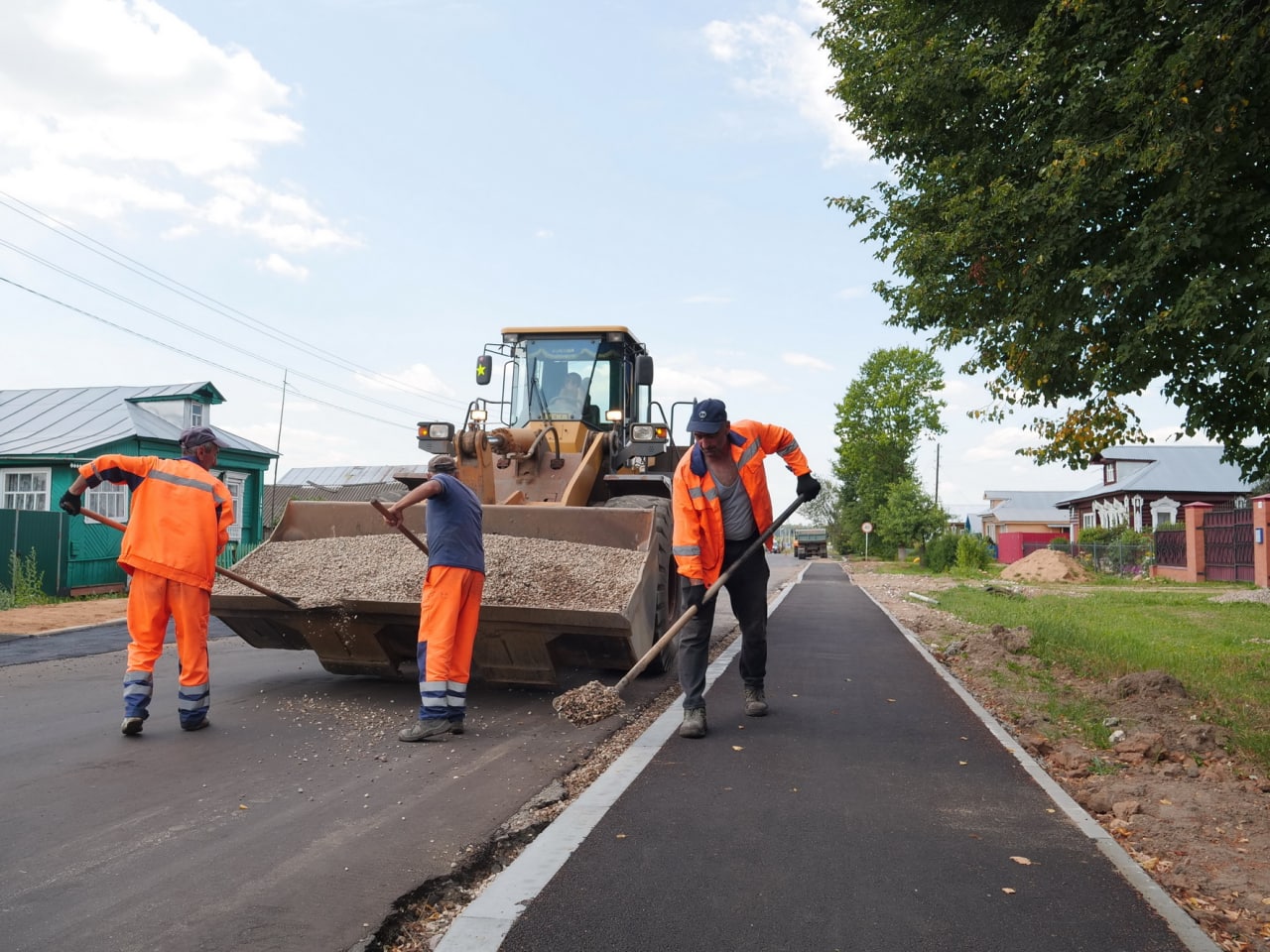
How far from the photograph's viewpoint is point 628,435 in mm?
10422

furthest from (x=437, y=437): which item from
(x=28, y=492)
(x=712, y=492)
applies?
(x=28, y=492)

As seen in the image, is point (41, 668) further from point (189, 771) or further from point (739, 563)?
point (739, 563)

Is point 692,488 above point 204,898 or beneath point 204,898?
above

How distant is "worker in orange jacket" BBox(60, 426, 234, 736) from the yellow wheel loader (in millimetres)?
869

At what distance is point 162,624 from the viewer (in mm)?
6328

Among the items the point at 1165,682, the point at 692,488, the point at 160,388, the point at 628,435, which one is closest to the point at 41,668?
the point at 628,435

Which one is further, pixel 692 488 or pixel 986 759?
pixel 692 488

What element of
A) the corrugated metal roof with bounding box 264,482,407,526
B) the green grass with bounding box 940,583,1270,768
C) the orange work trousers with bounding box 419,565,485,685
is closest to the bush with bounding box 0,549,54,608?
the orange work trousers with bounding box 419,565,485,685

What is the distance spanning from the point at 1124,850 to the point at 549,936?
8.08ft

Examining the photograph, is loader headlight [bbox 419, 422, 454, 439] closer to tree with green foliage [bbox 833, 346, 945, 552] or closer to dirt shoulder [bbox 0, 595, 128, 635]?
dirt shoulder [bbox 0, 595, 128, 635]

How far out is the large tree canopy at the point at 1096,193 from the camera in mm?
6219

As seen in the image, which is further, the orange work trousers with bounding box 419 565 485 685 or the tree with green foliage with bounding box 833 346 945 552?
the tree with green foliage with bounding box 833 346 945 552

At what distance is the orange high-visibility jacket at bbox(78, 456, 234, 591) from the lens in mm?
6219

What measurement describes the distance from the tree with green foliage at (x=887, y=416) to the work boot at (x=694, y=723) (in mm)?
56074
